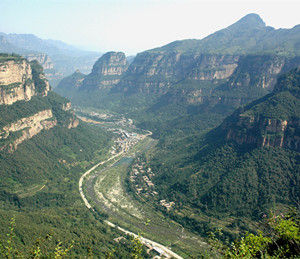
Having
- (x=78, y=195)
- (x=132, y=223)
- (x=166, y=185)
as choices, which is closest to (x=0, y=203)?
(x=78, y=195)

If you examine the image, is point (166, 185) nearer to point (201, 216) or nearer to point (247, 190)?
point (201, 216)

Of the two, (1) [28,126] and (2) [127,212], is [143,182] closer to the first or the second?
(2) [127,212]

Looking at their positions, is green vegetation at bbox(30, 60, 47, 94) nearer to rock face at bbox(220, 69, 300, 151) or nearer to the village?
the village

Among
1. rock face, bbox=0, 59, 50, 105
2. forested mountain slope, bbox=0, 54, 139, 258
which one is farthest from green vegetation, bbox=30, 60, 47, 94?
rock face, bbox=0, 59, 50, 105

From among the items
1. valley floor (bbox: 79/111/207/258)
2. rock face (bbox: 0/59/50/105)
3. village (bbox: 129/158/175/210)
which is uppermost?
rock face (bbox: 0/59/50/105)

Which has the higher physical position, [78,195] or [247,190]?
[247,190]

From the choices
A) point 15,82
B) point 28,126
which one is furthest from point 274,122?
point 15,82

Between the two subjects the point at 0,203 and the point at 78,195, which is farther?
the point at 78,195
